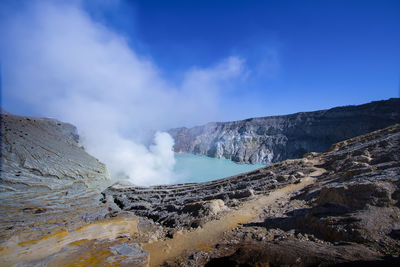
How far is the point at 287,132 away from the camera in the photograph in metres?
53.3

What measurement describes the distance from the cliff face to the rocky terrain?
26729 millimetres

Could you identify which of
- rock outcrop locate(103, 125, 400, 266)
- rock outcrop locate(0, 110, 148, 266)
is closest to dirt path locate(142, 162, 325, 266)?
rock outcrop locate(103, 125, 400, 266)

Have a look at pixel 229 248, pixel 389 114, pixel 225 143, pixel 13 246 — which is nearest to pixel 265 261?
pixel 229 248

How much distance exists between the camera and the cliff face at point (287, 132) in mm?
40719

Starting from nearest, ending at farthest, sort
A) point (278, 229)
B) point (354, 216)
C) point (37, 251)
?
point (354, 216) → point (278, 229) → point (37, 251)

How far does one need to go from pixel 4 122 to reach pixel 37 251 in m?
19.8

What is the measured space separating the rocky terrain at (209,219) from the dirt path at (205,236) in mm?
48

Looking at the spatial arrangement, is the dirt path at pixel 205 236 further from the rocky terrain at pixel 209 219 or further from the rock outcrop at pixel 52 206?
the rock outcrop at pixel 52 206

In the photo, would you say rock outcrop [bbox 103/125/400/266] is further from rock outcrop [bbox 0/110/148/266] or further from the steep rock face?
the steep rock face

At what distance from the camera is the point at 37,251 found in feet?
29.9

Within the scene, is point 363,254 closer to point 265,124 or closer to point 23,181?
point 23,181

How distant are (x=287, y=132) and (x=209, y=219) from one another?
49.8m

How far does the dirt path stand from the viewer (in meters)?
7.55

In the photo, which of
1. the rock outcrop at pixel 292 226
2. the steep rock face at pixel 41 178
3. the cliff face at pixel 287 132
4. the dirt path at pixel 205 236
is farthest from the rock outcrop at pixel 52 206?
the cliff face at pixel 287 132
